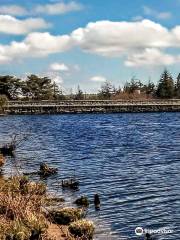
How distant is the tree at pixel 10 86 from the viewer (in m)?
183

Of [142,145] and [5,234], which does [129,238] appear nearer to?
[5,234]

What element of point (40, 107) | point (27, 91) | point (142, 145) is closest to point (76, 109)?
point (40, 107)

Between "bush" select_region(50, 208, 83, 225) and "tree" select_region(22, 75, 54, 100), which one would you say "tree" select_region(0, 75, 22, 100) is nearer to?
"tree" select_region(22, 75, 54, 100)

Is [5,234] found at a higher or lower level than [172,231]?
higher

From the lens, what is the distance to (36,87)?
19425 centimetres

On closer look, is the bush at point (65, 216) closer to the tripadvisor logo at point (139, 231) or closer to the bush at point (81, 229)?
the bush at point (81, 229)

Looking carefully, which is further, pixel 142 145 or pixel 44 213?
pixel 142 145

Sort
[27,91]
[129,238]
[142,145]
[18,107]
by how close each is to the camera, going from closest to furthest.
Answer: [129,238], [142,145], [18,107], [27,91]

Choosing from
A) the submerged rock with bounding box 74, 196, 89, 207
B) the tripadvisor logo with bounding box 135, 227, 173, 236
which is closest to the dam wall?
the submerged rock with bounding box 74, 196, 89, 207

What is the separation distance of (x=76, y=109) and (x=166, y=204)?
151736mm

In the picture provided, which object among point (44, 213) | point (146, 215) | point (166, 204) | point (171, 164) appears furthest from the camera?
point (171, 164)

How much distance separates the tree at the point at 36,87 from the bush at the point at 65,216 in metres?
171

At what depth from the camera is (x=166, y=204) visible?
→ 2664 cm

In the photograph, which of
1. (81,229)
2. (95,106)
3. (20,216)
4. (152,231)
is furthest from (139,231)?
(95,106)
